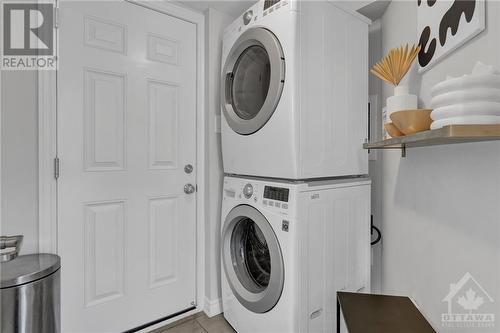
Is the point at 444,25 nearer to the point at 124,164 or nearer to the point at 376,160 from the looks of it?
the point at 376,160

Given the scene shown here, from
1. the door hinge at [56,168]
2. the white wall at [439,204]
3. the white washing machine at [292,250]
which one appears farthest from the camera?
the door hinge at [56,168]

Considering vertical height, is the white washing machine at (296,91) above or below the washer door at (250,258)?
above

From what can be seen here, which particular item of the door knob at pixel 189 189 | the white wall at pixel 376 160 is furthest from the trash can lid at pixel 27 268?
the white wall at pixel 376 160

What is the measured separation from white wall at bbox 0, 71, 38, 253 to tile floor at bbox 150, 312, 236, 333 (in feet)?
3.13

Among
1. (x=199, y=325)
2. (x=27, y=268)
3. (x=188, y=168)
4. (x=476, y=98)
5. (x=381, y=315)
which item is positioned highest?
(x=476, y=98)

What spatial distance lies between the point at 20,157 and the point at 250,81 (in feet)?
4.11

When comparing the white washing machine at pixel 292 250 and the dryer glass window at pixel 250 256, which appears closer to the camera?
the white washing machine at pixel 292 250

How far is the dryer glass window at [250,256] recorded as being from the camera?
156cm

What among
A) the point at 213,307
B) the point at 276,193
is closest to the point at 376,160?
the point at 276,193

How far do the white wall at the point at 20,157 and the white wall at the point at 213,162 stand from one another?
973 mm

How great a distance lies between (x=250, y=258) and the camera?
1670mm

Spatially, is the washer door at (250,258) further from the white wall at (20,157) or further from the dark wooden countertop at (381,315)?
the white wall at (20,157)

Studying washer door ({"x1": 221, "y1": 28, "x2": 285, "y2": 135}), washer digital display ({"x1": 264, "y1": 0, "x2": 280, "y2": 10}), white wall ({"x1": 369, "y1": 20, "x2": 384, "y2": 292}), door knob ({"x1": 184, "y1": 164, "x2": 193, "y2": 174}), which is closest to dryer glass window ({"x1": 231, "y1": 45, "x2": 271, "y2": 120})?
washer door ({"x1": 221, "y1": 28, "x2": 285, "y2": 135})

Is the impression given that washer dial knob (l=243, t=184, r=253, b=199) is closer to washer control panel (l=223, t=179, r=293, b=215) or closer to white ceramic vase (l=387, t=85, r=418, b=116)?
washer control panel (l=223, t=179, r=293, b=215)
